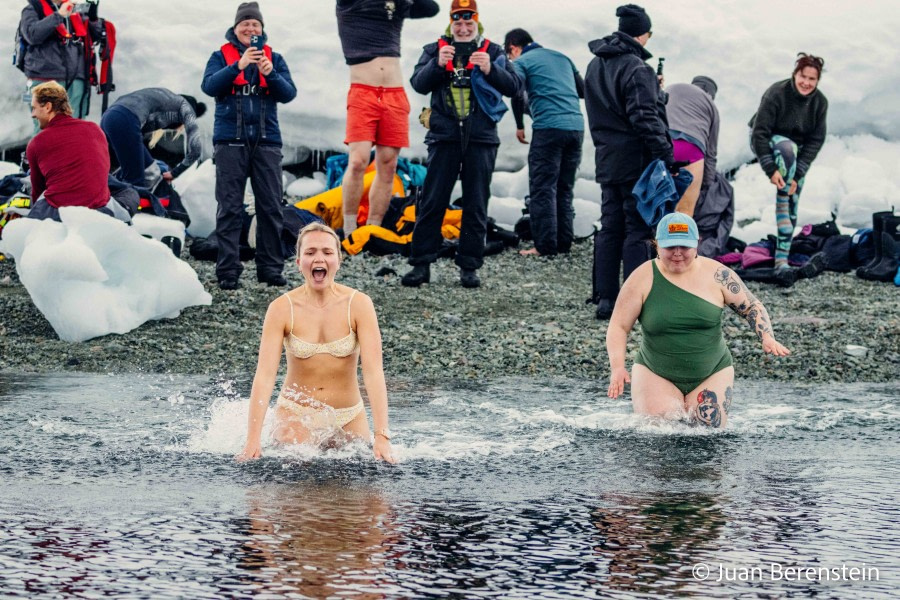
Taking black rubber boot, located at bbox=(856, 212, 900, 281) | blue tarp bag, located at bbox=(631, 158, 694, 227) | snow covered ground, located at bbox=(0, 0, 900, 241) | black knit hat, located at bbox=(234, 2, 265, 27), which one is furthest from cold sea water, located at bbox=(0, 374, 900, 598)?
snow covered ground, located at bbox=(0, 0, 900, 241)

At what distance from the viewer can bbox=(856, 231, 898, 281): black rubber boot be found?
37.8ft

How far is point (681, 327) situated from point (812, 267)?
5279 mm

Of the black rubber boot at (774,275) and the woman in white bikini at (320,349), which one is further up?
the black rubber boot at (774,275)

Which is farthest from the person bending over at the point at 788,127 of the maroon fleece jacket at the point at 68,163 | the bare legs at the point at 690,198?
the maroon fleece jacket at the point at 68,163

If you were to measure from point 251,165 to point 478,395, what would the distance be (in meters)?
3.05

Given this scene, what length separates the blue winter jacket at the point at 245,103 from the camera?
31.1 feet

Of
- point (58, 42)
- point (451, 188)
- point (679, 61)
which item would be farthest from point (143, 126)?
point (679, 61)

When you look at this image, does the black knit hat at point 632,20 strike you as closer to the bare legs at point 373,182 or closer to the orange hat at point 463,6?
the orange hat at point 463,6

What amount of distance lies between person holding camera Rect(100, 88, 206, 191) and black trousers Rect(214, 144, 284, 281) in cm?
200

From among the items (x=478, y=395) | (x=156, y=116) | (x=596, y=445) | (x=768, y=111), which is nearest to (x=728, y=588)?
(x=596, y=445)

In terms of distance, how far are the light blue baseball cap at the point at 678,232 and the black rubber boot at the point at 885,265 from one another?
5.44 m

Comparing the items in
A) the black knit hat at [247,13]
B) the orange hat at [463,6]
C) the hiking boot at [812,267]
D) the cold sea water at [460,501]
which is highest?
the orange hat at [463,6]

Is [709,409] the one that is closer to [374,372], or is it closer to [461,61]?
[374,372]

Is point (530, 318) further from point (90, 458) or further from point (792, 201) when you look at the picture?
point (90, 458)
